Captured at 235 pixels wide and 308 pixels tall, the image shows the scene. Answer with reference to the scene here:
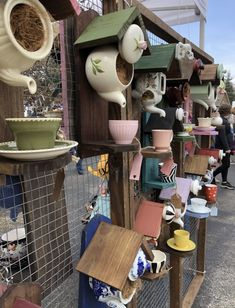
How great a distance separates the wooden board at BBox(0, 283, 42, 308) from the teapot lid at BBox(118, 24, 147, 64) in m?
0.53

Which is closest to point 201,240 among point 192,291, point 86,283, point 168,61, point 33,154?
point 192,291

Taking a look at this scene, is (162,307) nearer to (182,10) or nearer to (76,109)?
(76,109)

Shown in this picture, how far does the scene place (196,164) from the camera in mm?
1614

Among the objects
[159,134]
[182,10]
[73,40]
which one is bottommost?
[159,134]

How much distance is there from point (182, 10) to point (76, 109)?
2.48m

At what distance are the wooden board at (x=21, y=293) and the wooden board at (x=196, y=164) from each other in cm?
114

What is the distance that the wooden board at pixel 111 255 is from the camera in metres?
0.74

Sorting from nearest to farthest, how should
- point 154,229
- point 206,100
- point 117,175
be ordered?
point 117,175
point 154,229
point 206,100

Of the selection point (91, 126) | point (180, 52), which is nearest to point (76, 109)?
point (91, 126)

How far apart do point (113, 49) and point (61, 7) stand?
15 centimetres

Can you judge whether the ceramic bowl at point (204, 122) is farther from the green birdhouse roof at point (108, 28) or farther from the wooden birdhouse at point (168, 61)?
the green birdhouse roof at point (108, 28)

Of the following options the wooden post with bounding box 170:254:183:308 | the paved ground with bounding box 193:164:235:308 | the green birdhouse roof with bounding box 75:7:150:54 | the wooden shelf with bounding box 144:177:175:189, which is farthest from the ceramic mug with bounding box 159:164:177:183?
the paved ground with bounding box 193:164:235:308

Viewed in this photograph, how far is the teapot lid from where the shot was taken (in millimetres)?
632

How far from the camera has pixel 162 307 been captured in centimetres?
147
